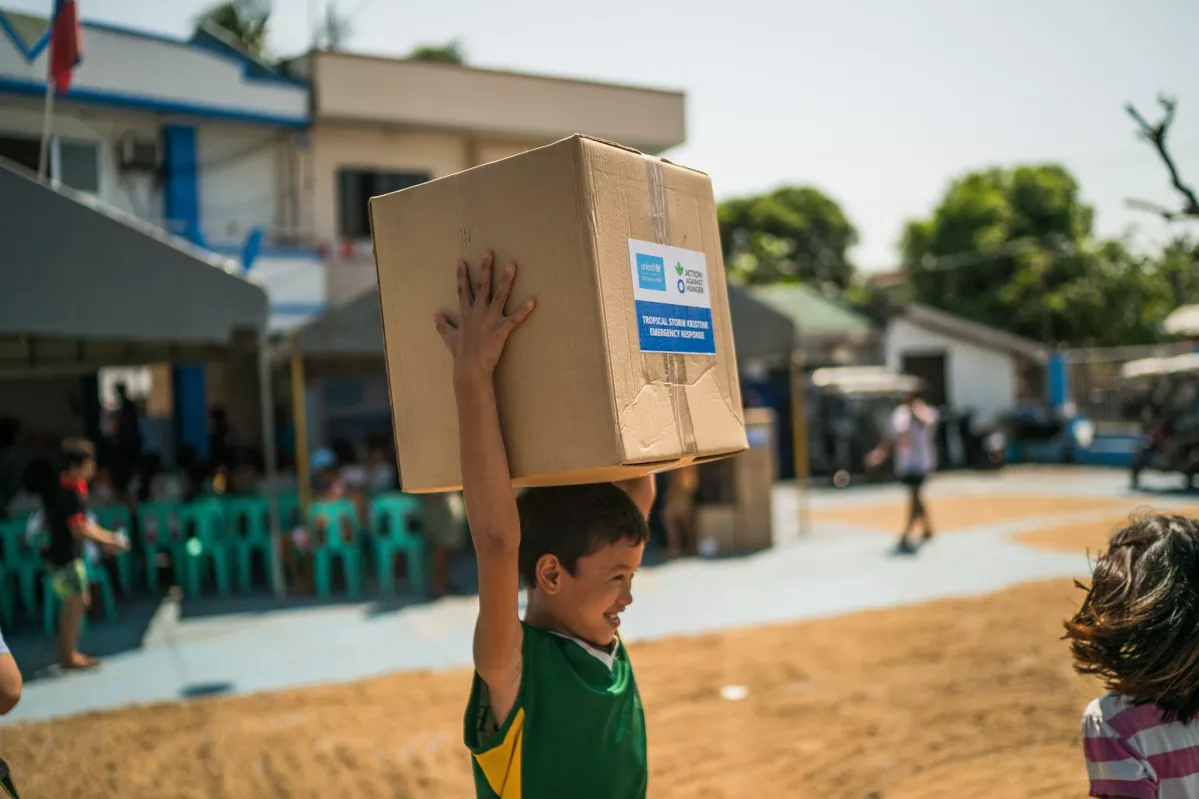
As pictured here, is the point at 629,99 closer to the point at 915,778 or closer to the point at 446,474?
the point at 915,778

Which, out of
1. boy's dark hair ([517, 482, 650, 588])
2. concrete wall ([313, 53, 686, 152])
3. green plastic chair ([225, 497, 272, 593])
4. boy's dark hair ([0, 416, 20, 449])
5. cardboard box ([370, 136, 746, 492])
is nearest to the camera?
cardboard box ([370, 136, 746, 492])

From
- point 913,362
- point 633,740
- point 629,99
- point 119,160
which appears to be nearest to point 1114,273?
point 913,362

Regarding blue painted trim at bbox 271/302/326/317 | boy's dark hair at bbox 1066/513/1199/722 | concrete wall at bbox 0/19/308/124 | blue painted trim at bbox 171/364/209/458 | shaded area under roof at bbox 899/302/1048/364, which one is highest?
concrete wall at bbox 0/19/308/124

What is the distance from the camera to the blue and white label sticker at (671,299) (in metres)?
1.81

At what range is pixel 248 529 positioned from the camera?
9.95 metres

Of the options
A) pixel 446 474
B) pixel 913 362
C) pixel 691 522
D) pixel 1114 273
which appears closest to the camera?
pixel 446 474

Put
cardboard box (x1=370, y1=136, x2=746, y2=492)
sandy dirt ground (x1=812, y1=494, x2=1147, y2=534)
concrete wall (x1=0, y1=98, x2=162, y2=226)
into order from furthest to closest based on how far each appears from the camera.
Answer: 1. concrete wall (x1=0, y1=98, x2=162, y2=226)
2. sandy dirt ground (x1=812, y1=494, x2=1147, y2=534)
3. cardboard box (x1=370, y1=136, x2=746, y2=492)

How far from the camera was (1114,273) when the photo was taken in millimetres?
30016

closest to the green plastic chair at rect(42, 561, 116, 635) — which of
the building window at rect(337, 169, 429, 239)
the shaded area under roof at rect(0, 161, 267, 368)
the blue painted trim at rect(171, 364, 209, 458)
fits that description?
the shaded area under roof at rect(0, 161, 267, 368)

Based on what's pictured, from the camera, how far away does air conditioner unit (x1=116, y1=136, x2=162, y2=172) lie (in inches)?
580

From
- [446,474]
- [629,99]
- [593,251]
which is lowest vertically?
[446,474]

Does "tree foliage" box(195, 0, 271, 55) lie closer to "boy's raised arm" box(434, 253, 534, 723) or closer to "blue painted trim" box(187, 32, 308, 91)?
"blue painted trim" box(187, 32, 308, 91)

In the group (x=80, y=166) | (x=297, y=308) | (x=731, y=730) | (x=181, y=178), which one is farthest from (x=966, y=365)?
(x=731, y=730)

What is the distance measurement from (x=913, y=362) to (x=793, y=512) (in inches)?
486
